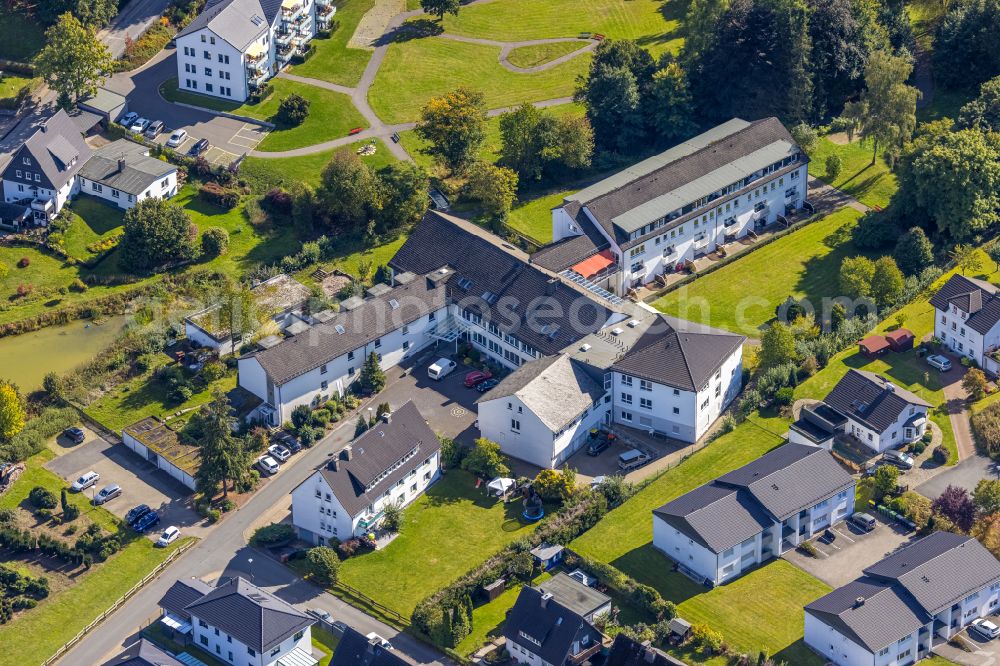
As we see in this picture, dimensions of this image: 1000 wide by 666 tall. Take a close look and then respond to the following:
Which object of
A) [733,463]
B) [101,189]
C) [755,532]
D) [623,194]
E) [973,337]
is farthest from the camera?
[101,189]

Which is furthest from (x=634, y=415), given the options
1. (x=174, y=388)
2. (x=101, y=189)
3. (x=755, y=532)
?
(x=101, y=189)

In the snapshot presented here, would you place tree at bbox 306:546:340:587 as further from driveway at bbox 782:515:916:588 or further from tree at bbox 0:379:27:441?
driveway at bbox 782:515:916:588

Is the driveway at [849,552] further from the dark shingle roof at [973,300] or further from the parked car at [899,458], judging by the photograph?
the dark shingle roof at [973,300]

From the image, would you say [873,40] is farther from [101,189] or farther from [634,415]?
[101,189]

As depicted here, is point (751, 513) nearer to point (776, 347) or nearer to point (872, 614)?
point (872, 614)

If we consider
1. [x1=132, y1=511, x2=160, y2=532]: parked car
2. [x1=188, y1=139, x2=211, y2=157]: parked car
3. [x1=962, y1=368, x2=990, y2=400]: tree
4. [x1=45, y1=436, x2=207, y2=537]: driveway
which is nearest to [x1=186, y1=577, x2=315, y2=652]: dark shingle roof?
[x1=45, y1=436, x2=207, y2=537]: driveway

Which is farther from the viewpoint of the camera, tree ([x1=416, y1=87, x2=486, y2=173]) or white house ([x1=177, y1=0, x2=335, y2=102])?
white house ([x1=177, y1=0, x2=335, y2=102])

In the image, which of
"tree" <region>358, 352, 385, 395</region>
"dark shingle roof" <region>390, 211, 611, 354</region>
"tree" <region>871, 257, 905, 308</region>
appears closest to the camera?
"dark shingle roof" <region>390, 211, 611, 354</region>
